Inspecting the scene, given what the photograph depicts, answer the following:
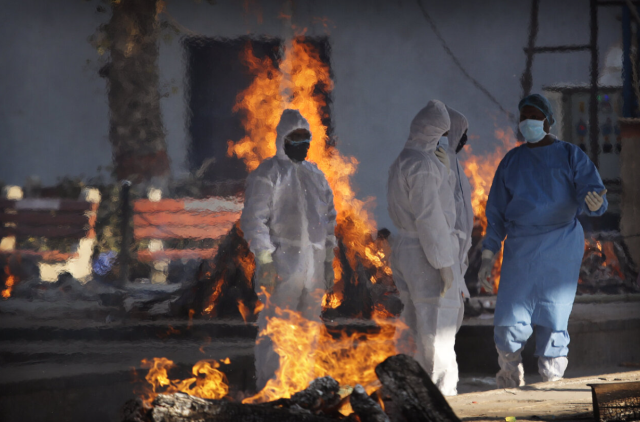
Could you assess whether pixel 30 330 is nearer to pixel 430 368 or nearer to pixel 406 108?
pixel 430 368

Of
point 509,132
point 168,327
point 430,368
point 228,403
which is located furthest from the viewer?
point 509,132

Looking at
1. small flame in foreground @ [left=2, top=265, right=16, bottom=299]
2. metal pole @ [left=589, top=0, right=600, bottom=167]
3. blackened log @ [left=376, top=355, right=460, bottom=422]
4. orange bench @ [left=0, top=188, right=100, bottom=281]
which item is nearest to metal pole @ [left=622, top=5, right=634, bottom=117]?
metal pole @ [left=589, top=0, right=600, bottom=167]

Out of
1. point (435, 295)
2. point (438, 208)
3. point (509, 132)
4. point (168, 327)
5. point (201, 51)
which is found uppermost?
point (201, 51)

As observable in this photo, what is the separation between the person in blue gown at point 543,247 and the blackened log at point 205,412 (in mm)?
1731

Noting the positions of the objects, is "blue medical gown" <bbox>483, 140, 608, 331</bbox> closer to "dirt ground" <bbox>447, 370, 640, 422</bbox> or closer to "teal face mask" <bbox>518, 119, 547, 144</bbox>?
"teal face mask" <bbox>518, 119, 547, 144</bbox>

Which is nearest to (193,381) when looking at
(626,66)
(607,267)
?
(607,267)

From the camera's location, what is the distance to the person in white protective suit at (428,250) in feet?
12.4

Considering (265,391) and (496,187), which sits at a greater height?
(496,187)

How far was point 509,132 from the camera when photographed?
553 centimetres

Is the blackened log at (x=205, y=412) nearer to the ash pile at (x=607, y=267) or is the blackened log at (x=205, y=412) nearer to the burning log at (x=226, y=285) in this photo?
the burning log at (x=226, y=285)

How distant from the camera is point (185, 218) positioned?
15.1 ft

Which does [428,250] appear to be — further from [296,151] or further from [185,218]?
[185,218]

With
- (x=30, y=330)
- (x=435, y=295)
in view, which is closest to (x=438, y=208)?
(x=435, y=295)

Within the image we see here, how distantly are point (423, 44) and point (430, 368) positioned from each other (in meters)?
2.76
